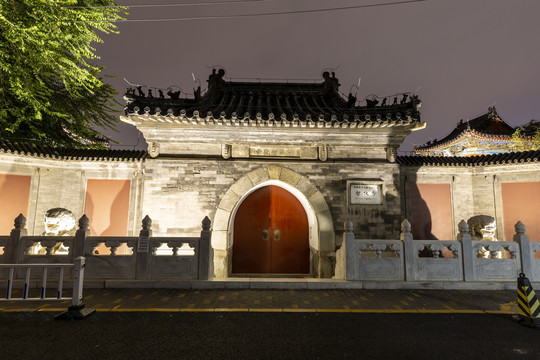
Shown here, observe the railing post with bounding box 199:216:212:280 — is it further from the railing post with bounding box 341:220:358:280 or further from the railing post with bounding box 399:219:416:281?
the railing post with bounding box 399:219:416:281

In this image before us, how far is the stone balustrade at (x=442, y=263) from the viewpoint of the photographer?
689 cm

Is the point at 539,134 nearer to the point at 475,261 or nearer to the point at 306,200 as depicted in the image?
the point at 475,261

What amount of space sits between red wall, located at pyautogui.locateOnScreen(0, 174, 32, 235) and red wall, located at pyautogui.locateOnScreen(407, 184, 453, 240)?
12.9m

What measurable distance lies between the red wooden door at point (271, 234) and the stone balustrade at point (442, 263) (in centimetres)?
309

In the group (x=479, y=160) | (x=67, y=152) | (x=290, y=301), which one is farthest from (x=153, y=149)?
(x=479, y=160)

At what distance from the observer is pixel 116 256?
677 centimetres

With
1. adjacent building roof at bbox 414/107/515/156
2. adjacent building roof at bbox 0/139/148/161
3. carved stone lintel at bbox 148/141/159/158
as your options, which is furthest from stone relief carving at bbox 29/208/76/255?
adjacent building roof at bbox 414/107/515/156

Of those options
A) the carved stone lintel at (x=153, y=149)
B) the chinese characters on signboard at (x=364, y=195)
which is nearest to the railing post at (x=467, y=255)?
the chinese characters on signboard at (x=364, y=195)

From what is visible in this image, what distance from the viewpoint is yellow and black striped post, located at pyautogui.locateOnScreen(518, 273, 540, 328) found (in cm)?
444

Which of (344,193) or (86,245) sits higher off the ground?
(344,193)

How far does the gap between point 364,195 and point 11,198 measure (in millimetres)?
11200
